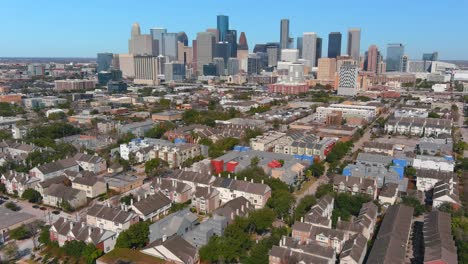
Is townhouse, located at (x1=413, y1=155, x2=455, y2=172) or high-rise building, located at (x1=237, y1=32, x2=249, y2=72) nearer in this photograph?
townhouse, located at (x1=413, y1=155, x2=455, y2=172)

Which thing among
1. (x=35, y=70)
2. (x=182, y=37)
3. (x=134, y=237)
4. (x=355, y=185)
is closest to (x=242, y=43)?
(x=182, y=37)

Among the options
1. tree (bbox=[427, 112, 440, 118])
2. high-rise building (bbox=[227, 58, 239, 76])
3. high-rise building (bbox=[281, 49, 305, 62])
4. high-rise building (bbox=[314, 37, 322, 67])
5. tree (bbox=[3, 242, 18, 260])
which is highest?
high-rise building (bbox=[314, 37, 322, 67])

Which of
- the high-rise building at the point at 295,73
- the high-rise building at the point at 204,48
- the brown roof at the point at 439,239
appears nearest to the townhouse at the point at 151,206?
the brown roof at the point at 439,239

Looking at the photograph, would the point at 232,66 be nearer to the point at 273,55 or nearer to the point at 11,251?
the point at 273,55

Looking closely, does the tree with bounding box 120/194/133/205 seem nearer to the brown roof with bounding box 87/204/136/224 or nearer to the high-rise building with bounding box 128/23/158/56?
the brown roof with bounding box 87/204/136/224

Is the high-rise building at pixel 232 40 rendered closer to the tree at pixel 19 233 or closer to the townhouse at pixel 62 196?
the townhouse at pixel 62 196

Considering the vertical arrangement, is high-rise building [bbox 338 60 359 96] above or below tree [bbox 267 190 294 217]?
above

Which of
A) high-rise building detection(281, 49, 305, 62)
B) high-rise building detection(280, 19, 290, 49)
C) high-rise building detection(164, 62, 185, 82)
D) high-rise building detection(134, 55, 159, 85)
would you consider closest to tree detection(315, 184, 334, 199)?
high-rise building detection(134, 55, 159, 85)
